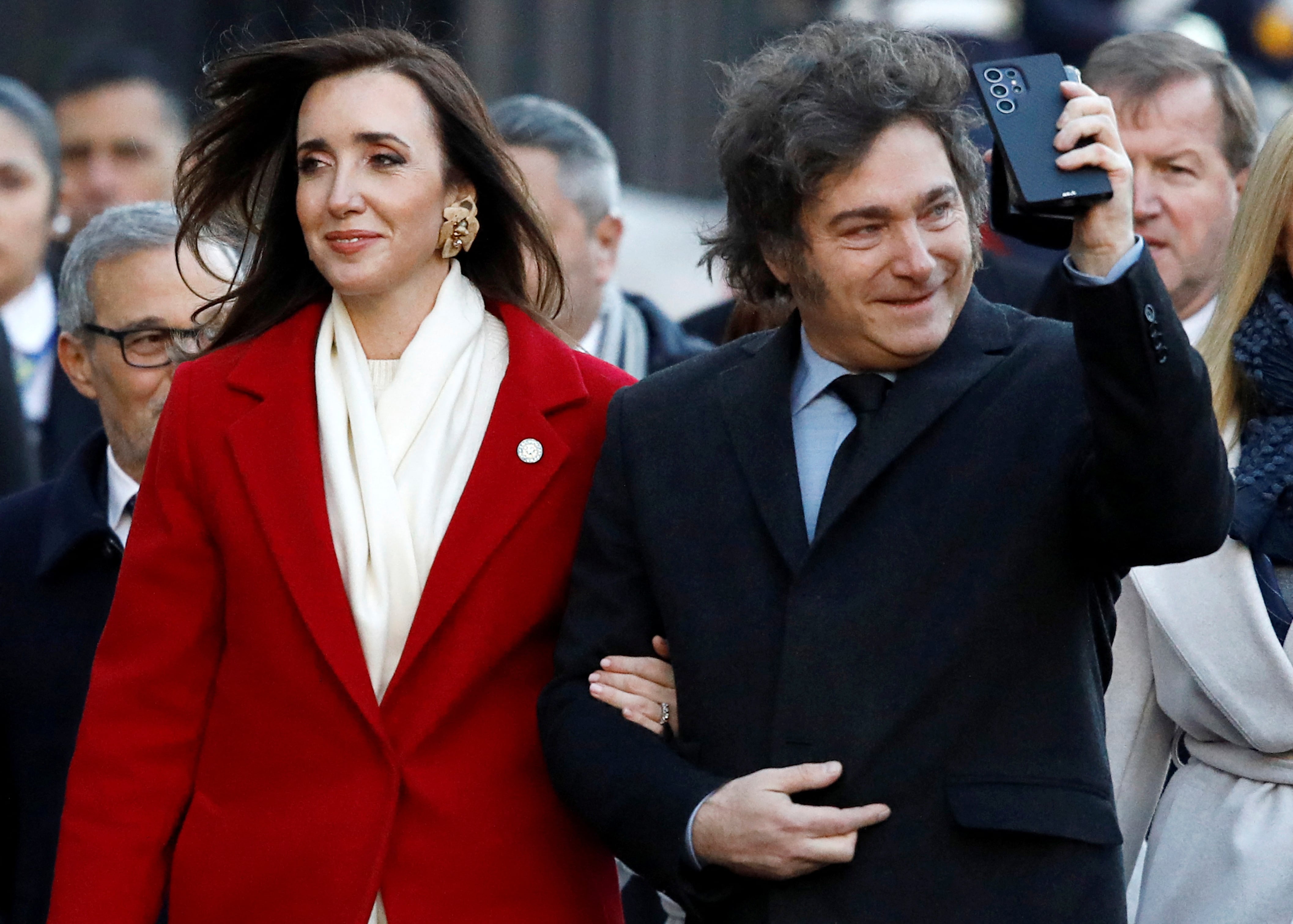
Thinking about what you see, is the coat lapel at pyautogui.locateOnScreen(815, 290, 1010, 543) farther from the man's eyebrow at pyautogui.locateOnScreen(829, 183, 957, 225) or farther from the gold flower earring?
the gold flower earring

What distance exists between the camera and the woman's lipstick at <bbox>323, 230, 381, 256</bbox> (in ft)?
11.4

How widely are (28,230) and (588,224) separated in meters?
2.04

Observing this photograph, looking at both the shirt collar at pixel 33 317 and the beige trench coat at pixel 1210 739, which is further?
the shirt collar at pixel 33 317

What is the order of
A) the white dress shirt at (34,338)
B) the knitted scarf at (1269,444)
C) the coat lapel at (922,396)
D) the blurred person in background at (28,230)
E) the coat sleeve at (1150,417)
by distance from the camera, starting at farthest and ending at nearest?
the blurred person in background at (28,230) < the white dress shirt at (34,338) < the knitted scarf at (1269,444) < the coat lapel at (922,396) < the coat sleeve at (1150,417)

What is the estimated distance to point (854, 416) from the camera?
3125 millimetres

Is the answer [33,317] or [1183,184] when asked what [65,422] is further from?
[1183,184]

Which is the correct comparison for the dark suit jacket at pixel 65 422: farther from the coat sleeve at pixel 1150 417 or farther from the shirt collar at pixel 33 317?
the coat sleeve at pixel 1150 417

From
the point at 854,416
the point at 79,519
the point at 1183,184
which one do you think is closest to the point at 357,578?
the point at 854,416

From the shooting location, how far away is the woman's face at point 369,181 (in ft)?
11.4

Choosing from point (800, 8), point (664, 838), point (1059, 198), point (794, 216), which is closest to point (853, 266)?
point (794, 216)

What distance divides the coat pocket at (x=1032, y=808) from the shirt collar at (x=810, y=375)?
652 mm

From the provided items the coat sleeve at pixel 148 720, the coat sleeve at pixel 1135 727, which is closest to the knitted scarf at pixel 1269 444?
the coat sleeve at pixel 1135 727

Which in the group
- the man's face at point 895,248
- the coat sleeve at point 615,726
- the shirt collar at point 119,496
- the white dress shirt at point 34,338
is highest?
the man's face at point 895,248

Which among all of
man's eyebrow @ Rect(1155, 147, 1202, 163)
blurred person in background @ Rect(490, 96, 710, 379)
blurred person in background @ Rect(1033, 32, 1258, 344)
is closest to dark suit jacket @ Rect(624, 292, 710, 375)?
blurred person in background @ Rect(490, 96, 710, 379)
